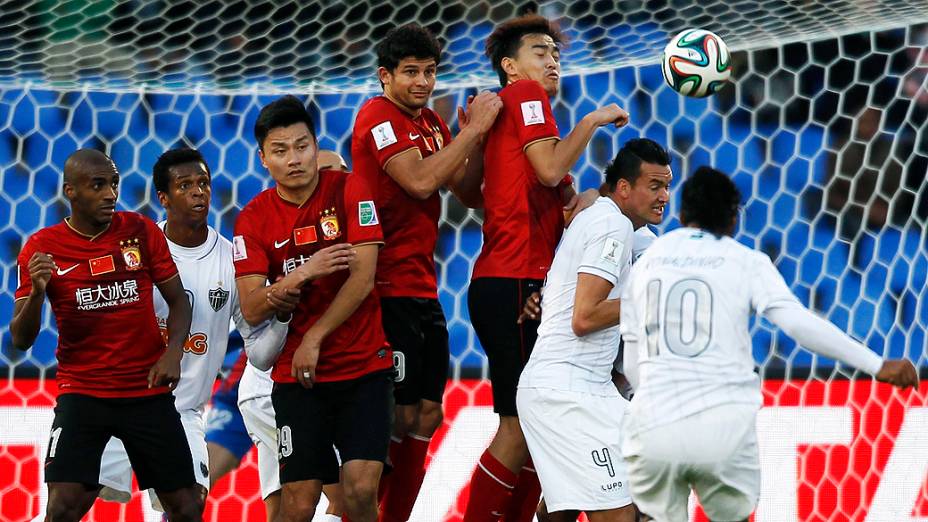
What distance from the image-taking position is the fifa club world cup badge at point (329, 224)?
429 centimetres

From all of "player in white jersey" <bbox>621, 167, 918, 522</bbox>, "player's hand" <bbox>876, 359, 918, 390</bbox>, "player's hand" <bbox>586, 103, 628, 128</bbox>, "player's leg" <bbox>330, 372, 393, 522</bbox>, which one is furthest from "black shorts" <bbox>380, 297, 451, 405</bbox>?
"player's hand" <bbox>876, 359, 918, 390</bbox>

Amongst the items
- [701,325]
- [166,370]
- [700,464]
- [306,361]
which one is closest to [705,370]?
[701,325]

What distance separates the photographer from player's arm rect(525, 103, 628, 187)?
4426 millimetres

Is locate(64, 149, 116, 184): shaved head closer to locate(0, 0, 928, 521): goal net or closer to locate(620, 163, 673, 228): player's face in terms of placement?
locate(0, 0, 928, 521): goal net

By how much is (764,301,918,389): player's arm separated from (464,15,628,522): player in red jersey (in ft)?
3.95

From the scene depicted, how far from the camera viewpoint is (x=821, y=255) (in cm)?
745

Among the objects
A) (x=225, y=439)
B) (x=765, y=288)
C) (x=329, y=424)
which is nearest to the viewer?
(x=765, y=288)

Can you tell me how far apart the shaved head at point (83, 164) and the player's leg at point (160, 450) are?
0.81m

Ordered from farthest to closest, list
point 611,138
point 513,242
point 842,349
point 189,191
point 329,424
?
1. point 611,138
2. point 189,191
3. point 513,242
4. point 329,424
5. point 842,349

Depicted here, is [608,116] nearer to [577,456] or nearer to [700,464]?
[577,456]

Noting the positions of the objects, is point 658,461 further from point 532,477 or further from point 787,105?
point 787,105

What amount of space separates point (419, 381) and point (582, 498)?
0.71m

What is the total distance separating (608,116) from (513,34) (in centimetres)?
58

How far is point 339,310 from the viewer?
418cm
